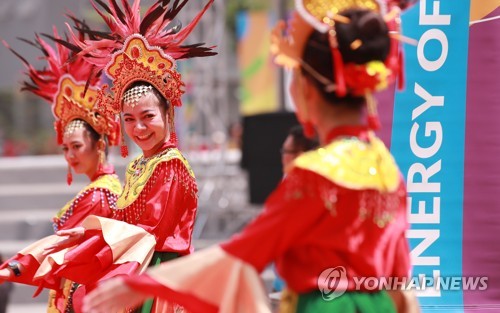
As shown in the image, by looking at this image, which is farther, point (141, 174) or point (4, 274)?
point (4, 274)

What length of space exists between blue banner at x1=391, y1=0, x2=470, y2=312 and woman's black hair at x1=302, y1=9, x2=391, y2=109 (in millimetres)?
1216

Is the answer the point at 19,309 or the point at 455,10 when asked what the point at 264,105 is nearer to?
the point at 19,309

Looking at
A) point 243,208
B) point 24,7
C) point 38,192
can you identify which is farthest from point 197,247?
point 24,7

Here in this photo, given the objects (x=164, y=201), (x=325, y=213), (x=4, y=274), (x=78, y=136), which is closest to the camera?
(x=325, y=213)

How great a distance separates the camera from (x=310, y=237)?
102 inches

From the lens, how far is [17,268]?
13.5 ft

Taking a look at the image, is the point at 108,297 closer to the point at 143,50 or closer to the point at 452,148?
the point at 143,50

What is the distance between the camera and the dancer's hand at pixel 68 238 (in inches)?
148

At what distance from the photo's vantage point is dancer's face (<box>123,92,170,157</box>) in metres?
3.95

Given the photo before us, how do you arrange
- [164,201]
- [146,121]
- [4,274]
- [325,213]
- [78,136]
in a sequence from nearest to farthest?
[325,213] → [164,201] → [146,121] → [4,274] → [78,136]

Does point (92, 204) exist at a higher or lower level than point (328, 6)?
lower

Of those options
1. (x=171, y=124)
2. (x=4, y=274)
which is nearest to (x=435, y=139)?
(x=171, y=124)

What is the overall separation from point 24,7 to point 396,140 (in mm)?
7754

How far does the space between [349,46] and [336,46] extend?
37 millimetres
